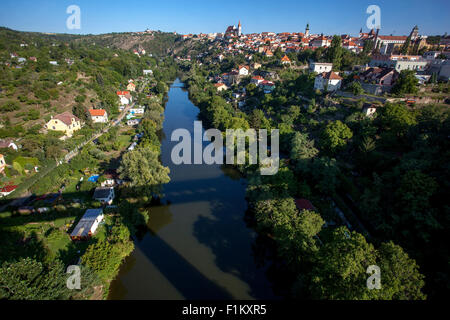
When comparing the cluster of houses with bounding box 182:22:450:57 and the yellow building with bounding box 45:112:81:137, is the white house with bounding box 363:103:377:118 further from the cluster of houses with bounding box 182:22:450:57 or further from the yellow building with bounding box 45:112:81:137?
the yellow building with bounding box 45:112:81:137

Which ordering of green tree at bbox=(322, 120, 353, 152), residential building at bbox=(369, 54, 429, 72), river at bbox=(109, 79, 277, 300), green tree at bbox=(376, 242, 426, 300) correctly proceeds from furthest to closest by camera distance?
residential building at bbox=(369, 54, 429, 72)
green tree at bbox=(322, 120, 353, 152)
river at bbox=(109, 79, 277, 300)
green tree at bbox=(376, 242, 426, 300)

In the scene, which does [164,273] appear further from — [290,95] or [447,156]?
Answer: [290,95]

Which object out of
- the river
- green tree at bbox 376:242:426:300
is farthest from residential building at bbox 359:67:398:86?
A: green tree at bbox 376:242:426:300

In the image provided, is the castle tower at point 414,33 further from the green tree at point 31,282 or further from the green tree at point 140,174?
the green tree at point 31,282

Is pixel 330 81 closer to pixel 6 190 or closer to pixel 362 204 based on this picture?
pixel 362 204

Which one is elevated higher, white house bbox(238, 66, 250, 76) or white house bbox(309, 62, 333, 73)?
white house bbox(238, 66, 250, 76)
